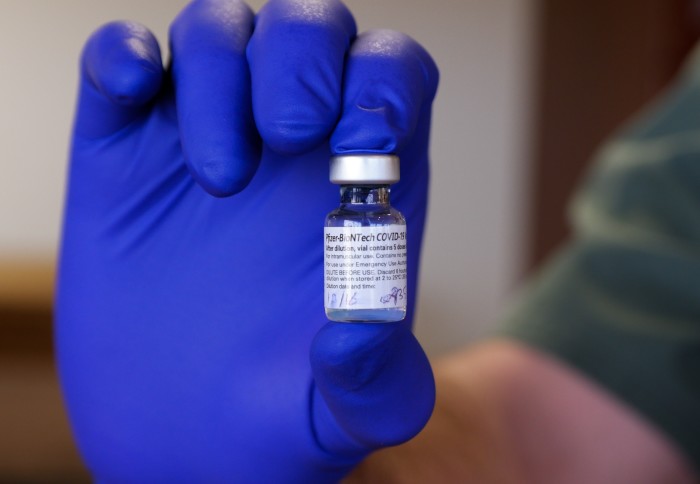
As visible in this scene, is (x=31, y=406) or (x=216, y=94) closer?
(x=216, y=94)

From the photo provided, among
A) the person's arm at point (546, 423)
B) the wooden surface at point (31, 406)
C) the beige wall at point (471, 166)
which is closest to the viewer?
the person's arm at point (546, 423)

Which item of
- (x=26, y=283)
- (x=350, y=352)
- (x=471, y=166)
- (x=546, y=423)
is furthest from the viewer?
(x=471, y=166)

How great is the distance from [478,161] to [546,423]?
160 centimetres

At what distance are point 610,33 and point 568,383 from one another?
5.12 ft

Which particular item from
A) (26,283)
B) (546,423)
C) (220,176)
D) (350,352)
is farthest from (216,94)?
(26,283)

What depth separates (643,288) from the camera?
0.90 metres

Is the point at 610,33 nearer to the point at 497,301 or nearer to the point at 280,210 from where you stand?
the point at 497,301

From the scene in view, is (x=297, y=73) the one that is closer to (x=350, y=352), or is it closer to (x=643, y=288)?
(x=350, y=352)

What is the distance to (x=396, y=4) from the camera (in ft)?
5.94

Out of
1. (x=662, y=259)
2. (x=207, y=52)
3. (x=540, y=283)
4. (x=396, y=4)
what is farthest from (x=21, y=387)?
(x=207, y=52)

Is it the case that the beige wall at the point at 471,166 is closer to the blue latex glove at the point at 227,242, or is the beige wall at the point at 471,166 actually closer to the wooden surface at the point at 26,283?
the wooden surface at the point at 26,283

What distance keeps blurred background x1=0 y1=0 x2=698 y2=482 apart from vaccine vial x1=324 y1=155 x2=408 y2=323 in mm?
1251

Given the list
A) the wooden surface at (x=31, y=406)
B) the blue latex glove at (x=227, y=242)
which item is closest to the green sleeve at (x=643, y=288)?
the blue latex glove at (x=227, y=242)

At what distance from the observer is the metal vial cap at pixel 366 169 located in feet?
1.27
